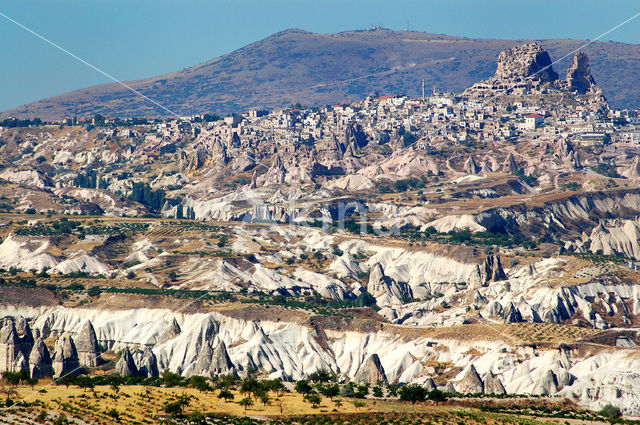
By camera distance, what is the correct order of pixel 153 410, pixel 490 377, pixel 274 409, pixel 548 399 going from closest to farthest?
1. pixel 153 410
2. pixel 274 409
3. pixel 548 399
4. pixel 490 377

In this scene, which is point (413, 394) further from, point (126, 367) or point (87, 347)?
point (87, 347)

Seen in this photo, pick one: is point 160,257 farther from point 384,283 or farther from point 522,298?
point 522,298

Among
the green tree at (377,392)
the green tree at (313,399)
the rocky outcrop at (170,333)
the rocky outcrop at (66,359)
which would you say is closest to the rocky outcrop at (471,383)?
the green tree at (377,392)

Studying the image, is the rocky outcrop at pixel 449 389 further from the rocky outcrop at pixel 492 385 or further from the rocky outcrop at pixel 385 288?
the rocky outcrop at pixel 385 288

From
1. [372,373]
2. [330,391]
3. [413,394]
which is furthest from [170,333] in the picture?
[413,394]

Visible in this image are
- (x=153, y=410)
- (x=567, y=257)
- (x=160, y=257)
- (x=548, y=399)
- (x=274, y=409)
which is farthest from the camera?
(x=160, y=257)

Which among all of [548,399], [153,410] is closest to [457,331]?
[548,399]
